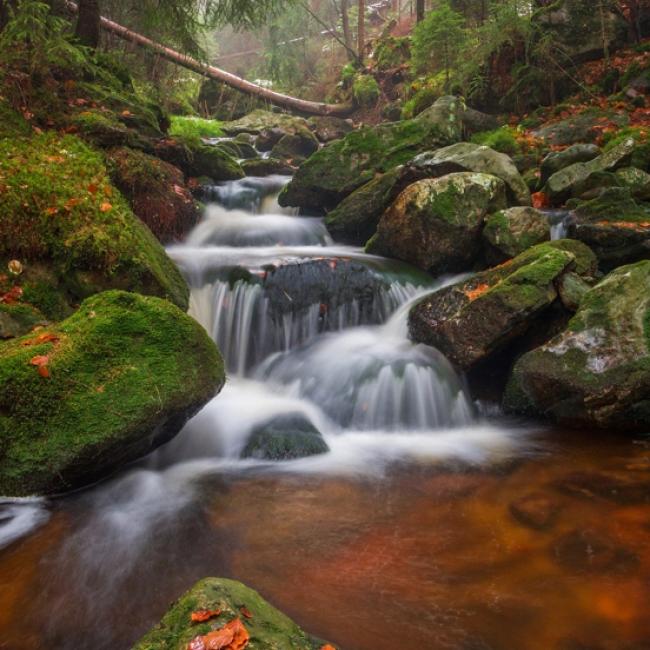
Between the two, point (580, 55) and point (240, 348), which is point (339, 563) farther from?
point (580, 55)

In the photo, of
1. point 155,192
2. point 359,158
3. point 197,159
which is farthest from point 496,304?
point 197,159

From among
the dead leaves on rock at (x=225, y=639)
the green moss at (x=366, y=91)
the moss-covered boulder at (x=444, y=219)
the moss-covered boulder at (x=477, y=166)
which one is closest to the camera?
the dead leaves on rock at (x=225, y=639)

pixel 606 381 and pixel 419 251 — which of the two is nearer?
pixel 606 381

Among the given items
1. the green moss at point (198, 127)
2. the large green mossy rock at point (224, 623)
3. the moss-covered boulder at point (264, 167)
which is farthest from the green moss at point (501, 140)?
the large green mossy rock at point (224, 623)

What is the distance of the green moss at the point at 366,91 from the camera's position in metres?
19.9

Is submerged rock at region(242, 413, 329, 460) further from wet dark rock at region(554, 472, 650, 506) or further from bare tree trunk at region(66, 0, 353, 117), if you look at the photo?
bare tree trunk at region(66, 0, 353, 117)

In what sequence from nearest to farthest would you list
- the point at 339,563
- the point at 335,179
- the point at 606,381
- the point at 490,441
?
the point at 339,563
the point at 606,381
the point at 490,441
the point at 335,179

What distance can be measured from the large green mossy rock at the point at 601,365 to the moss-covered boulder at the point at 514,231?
162 cm

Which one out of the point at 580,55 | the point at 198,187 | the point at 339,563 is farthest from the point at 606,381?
the point at 580,55

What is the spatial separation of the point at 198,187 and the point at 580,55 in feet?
32.7

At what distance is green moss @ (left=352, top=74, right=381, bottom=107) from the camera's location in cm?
1992

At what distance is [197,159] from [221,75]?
9191mm

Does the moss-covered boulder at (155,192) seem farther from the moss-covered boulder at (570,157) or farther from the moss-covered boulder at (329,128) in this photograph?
the moss-covered boulder at (329,128)

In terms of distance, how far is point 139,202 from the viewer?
7.46 meters
